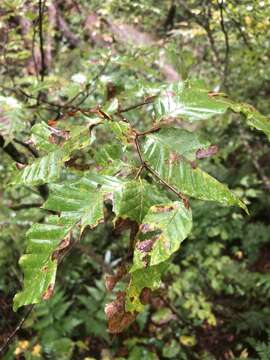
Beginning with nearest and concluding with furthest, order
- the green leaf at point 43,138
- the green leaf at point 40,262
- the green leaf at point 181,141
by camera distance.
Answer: the green leaf at point 40,262, the green leaf at point 181,141, the green leaf at point 43,138

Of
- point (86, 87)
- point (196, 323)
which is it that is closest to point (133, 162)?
point (86, 87)

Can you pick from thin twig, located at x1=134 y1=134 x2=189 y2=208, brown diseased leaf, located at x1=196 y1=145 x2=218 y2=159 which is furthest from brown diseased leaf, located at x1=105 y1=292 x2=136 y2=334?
brown diseased leaf, located at x1=196 y1=145 x2=218 y2=159

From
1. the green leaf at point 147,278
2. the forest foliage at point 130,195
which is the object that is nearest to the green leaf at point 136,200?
the forest foliage at point 130,195

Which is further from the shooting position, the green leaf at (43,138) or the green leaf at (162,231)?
the green leaf at (43,138)

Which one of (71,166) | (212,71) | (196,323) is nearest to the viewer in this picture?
(71,166)

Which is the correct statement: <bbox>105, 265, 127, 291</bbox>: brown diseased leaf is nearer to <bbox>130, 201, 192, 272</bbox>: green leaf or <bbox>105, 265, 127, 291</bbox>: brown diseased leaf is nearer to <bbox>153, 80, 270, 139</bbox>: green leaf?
<bbox>130, 201, 192, 272</bbox>: green leaf

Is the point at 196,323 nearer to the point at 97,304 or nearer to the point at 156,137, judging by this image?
the point at 97,304

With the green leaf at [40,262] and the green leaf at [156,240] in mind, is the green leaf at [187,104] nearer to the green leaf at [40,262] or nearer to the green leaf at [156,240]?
the green leaf at [156,240]
